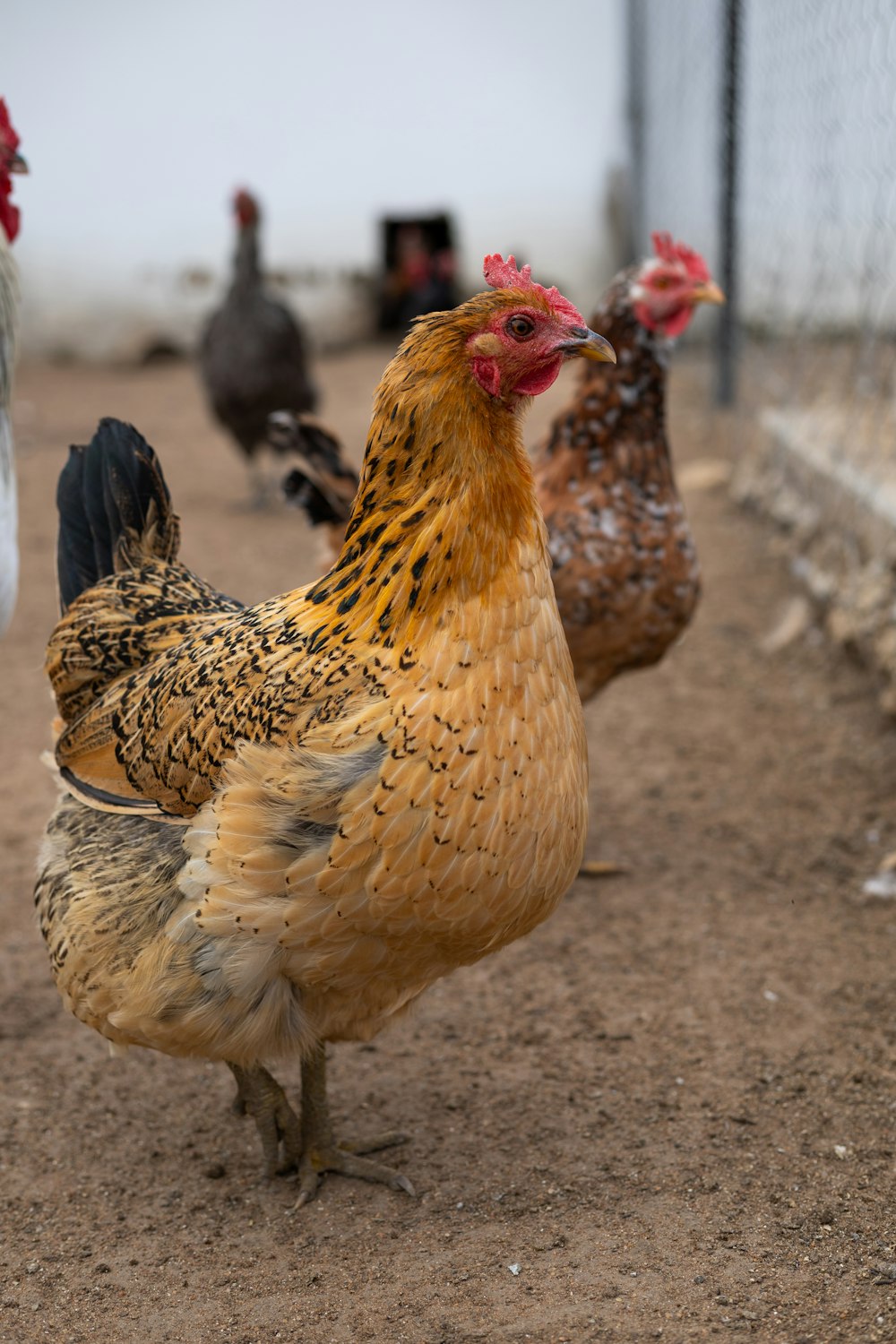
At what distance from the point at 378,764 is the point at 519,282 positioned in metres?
0.98

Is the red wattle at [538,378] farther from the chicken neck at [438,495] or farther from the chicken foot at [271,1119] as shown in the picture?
the chicken foot at [271,1119]

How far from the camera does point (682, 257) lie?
4.21 metres

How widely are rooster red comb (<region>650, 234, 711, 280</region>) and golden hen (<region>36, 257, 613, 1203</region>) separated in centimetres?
192

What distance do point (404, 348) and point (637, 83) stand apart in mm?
11806

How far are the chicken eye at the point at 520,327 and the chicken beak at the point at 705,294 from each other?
78.7 inches

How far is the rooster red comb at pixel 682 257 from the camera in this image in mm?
4188

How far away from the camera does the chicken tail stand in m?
3.18

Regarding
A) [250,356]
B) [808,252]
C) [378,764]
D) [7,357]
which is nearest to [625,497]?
[7,357]

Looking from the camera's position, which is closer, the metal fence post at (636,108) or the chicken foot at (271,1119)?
the chicken foot at (271,1119)

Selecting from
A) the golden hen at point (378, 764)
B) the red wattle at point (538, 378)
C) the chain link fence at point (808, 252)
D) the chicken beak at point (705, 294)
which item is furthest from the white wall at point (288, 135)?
the red wattle at point (538, 378)

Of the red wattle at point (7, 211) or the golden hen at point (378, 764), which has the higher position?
the red wattle at point (7, 211)

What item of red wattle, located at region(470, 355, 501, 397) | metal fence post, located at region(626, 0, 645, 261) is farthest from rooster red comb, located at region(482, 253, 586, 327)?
metal fence post, located at region(626, 0, 645, 261)

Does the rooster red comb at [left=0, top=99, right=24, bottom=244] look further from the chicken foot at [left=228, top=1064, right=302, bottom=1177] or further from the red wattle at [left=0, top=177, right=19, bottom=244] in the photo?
the chicken foot at [left=228, top=1064, right=302, bottom=1177]

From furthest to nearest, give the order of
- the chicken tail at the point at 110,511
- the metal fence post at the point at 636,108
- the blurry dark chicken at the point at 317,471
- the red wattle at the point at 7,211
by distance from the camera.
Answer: the metal fence post at the point at 636,108 < the blurry dark chicken at the point at 317,471 < the red wattle at the point at 7,211 < the chicken tail at the point at 110,511
